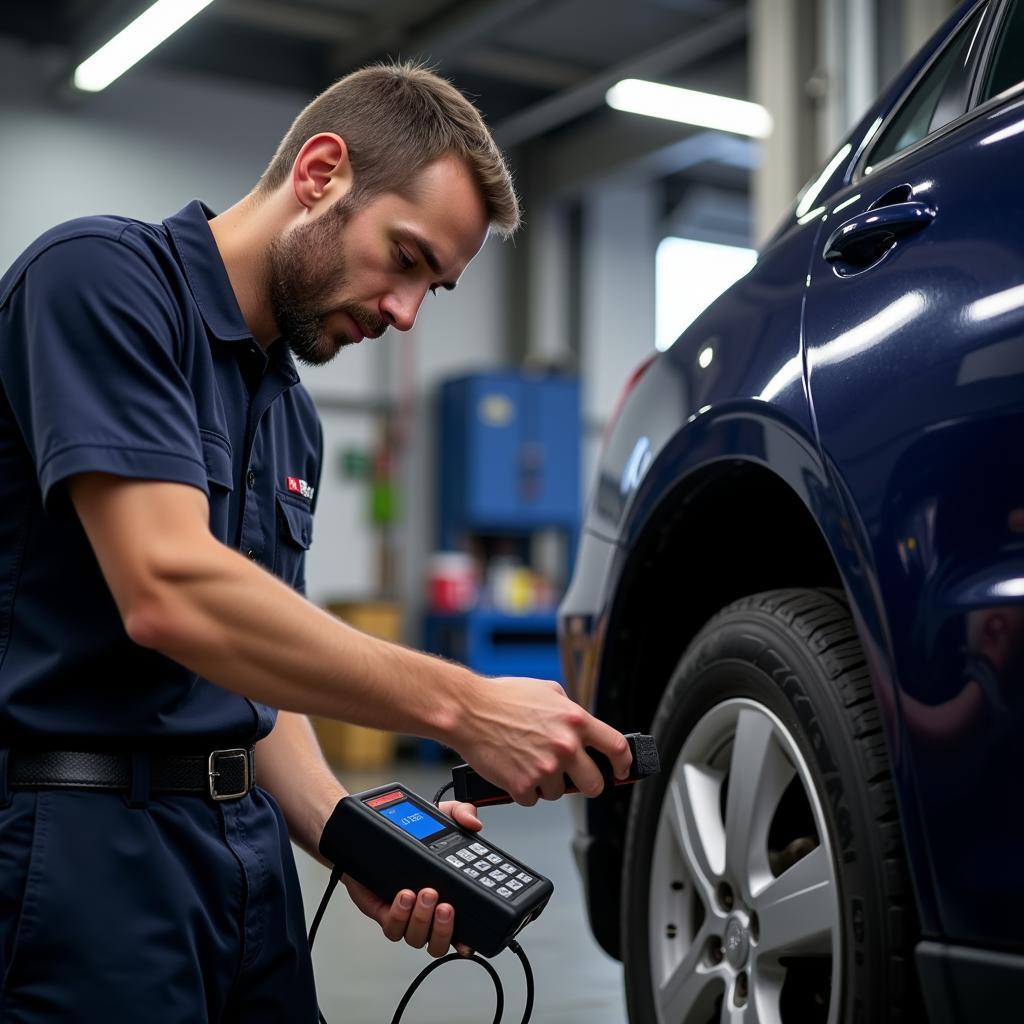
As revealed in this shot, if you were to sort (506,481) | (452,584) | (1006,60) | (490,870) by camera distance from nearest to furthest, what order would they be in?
(490,870)
(1006,60)
(452,584)
(506,481)

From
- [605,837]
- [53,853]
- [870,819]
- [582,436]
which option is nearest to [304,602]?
[53,853]

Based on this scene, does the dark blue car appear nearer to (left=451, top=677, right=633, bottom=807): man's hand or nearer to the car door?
the car door

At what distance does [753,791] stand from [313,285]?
70 centimetres

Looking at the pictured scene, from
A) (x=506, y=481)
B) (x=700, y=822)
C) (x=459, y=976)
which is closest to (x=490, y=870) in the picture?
(x=700, y=822)

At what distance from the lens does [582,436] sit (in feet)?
28.0

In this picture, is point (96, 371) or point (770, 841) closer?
point (96, 371)

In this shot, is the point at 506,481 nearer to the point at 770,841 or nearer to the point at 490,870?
the point at 770,841

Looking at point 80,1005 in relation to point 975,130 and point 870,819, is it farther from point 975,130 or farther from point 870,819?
point 975,130

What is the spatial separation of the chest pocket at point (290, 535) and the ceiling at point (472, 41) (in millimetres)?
5479

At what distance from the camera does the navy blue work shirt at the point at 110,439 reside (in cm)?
109

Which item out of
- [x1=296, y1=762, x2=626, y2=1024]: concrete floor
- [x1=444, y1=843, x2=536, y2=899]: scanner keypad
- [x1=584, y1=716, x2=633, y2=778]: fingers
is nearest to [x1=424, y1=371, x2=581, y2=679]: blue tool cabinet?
[x1=296, y1=762, x2=626, y2=1024]: concrete floor

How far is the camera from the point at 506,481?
8.16 meters

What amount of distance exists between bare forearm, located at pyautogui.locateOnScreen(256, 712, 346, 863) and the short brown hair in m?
0.61

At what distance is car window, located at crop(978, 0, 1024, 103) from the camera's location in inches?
56.9
